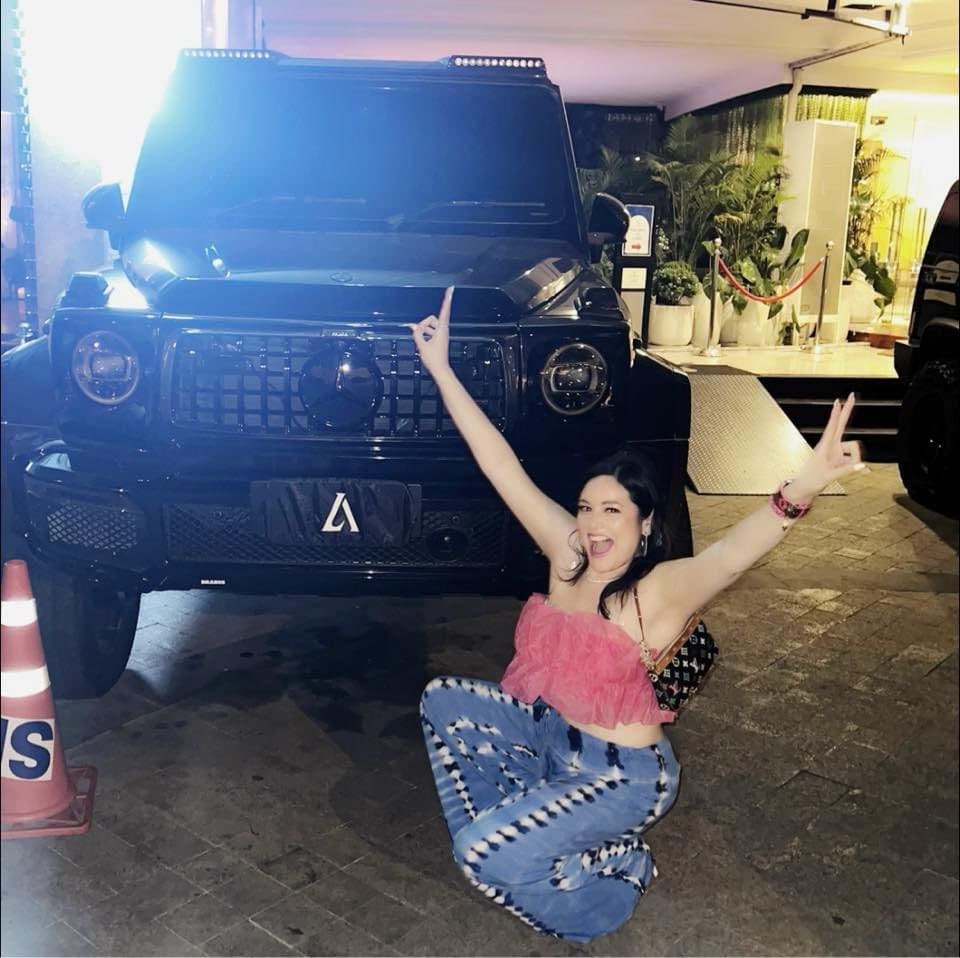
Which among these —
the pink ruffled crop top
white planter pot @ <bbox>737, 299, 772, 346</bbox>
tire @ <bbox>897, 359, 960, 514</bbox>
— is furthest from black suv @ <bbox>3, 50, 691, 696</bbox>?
white planter pot @ <bbox>737, 299, 772, 346</bbox>

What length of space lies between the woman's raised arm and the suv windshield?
1305 mm

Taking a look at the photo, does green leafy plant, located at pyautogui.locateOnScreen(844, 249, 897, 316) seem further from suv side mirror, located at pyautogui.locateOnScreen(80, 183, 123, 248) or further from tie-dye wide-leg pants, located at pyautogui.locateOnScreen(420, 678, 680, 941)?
tie-dye wide-leg pants, located at pyautogui.locateOnScreen(420, 678, 680, 941)

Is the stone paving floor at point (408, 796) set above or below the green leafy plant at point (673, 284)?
below

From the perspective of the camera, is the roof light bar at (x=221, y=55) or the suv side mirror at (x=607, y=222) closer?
the roof light bar at (x=221, y=55)

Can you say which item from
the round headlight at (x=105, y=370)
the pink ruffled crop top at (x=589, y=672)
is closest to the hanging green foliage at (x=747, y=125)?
the round headlight at (x=105, y=370)

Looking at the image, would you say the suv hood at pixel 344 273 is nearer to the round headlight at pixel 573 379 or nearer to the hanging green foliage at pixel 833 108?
the round headlight at pixel 573 379

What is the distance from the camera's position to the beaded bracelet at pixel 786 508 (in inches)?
92.8

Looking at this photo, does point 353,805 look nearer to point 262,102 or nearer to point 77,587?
point 77,587

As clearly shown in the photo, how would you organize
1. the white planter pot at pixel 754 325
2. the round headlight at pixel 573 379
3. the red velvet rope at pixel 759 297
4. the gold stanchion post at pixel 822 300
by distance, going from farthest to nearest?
the white planter pot at pixel 754 325 < the gold stanchion post at pixel 822 300 < the red velvet rope at pixel 759 297 < the round headlight at pixel 573 379

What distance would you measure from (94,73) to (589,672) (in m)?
3.77

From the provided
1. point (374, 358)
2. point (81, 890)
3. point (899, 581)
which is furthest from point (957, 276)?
point (81, 890)

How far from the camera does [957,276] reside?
21.7ft

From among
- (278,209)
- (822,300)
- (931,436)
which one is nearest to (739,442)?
(931,436)

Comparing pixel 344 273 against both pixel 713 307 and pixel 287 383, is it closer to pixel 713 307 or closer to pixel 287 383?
pixel 287 383
